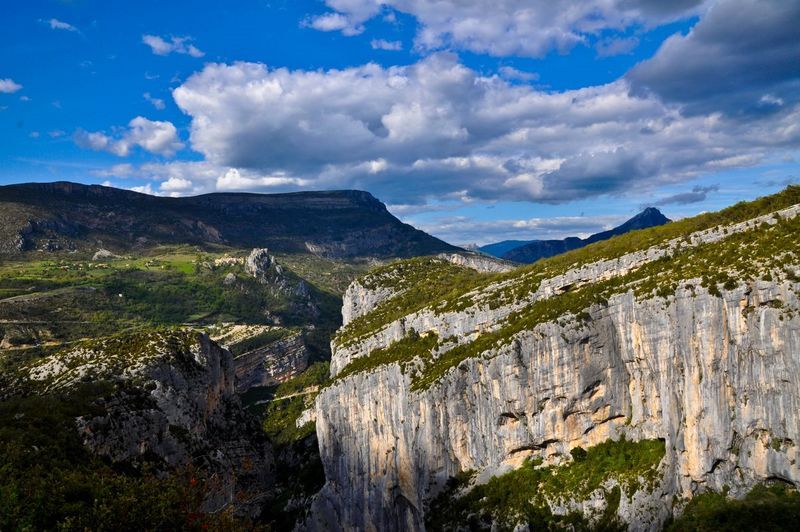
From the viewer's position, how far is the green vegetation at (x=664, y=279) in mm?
37075

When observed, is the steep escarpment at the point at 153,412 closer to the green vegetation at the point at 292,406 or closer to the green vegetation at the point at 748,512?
the green vegetation at the point at 292,406

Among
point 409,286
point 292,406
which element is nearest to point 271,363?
point 292,406

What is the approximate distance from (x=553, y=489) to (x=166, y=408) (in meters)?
40.8

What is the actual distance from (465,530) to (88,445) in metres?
33.8

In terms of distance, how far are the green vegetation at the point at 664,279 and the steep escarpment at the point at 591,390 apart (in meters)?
0.20

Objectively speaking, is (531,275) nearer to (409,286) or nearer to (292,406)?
(409,286)

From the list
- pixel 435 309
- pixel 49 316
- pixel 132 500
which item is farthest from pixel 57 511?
pixel 49 316

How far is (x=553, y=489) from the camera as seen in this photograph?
4581 centimetres

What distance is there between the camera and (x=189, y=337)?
73375 mm

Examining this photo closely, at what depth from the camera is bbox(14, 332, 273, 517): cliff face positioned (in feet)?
153

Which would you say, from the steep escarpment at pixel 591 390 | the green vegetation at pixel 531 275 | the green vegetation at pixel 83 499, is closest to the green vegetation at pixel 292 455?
the steep escarpment at pixel 591 390

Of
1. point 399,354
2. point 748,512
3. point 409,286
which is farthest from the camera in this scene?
point 409,286

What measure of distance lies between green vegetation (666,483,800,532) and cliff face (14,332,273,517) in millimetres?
30920

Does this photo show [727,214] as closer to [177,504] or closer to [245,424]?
[177,504]
